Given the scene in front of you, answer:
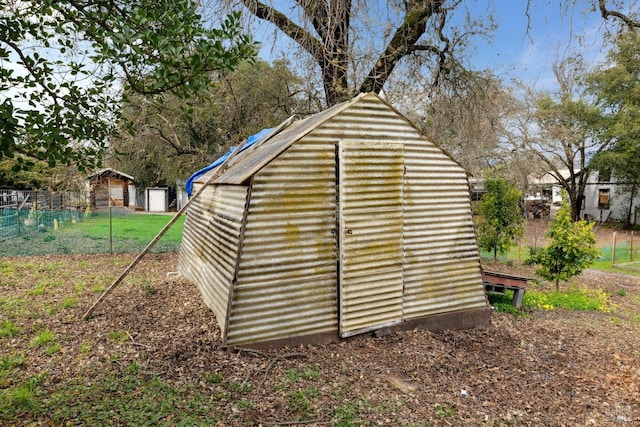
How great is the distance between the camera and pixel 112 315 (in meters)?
5.43

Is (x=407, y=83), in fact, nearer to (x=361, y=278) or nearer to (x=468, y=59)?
(x=468, y=59)

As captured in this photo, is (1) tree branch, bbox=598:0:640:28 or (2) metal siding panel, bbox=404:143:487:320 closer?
(2) metal siding panel, bbox=404:143:487:320

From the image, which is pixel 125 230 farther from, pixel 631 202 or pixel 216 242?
pixel 631 202

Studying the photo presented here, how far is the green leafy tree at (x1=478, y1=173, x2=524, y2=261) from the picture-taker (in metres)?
11.3

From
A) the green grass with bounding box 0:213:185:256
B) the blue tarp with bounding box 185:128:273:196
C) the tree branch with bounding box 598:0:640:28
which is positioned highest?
the tree branch with bounding box 598:0:640:28

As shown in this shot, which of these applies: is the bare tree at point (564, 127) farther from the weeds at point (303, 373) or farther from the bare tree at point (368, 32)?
the weeds at point (303, 373)

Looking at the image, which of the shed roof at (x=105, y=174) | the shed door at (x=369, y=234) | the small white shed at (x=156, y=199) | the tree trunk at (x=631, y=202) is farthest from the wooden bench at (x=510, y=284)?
the small white shed at (x=156, y=199)

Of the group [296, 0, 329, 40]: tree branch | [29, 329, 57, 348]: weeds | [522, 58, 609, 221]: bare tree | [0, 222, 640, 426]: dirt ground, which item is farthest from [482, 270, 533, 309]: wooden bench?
[522, 58, 609, 221]: bare tree

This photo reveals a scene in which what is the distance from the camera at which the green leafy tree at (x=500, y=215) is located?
11.3 meters

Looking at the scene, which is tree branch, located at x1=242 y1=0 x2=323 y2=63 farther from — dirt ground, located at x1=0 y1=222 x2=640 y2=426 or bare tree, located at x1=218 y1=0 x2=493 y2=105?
dirt ground, located at x1=0 y1=222 x2=640 y2=426

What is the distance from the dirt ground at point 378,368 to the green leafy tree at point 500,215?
531 centimetres

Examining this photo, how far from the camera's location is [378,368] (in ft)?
14.1

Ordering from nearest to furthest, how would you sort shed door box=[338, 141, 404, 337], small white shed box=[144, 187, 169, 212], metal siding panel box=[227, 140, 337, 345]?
metal siding panel box=[227, 140, 337, 345], shed door box=[338, 141, 404, 337], small white shed box=[144, 187, 169, 212]

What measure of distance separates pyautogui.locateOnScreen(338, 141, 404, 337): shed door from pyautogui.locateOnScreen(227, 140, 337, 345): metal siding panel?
150mm
